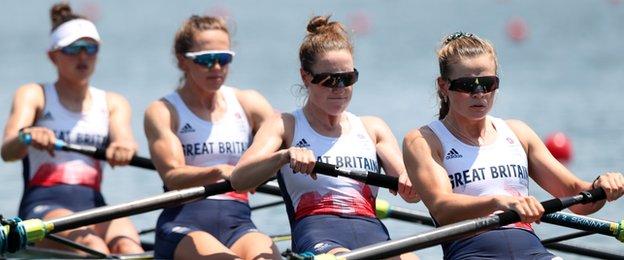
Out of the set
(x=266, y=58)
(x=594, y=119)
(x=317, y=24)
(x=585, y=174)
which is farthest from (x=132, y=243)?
(x=266, y=58)

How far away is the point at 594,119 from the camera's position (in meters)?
18.1

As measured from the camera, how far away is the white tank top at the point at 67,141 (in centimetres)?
862

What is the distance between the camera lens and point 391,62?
26781 mm

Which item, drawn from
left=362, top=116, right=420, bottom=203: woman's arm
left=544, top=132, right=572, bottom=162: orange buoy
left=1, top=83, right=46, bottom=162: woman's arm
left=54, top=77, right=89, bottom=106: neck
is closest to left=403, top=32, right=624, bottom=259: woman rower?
left=362, top=116, right=420, bottom=203: woman's arm

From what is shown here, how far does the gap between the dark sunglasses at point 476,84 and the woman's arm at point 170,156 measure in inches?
64.4

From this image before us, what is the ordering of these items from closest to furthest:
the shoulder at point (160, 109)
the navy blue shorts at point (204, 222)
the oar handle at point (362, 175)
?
the oar handle at point (362, 175) < the navy blue shorts at point (204, 222) < the shoulder at point (160, 109)

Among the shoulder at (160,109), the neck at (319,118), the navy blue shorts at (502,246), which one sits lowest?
the navy blue shorts at (502,246)

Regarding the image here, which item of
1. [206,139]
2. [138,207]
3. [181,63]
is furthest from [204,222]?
[181,63]

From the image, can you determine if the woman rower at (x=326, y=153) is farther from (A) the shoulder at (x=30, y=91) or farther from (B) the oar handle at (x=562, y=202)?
(A) the shoulder at (x=30, y=91)

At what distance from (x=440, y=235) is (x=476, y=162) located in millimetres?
488

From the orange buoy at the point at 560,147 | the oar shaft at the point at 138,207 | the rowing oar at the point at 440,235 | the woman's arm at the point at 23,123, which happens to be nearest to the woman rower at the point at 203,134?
the oar shaft at the point at 138,207

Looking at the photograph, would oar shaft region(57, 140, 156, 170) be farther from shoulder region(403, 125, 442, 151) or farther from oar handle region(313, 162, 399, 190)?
shoulder region(403, 125, 442, 151)

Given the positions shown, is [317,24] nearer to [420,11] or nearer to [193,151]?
[193,151]

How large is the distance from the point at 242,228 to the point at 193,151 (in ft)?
2.15
